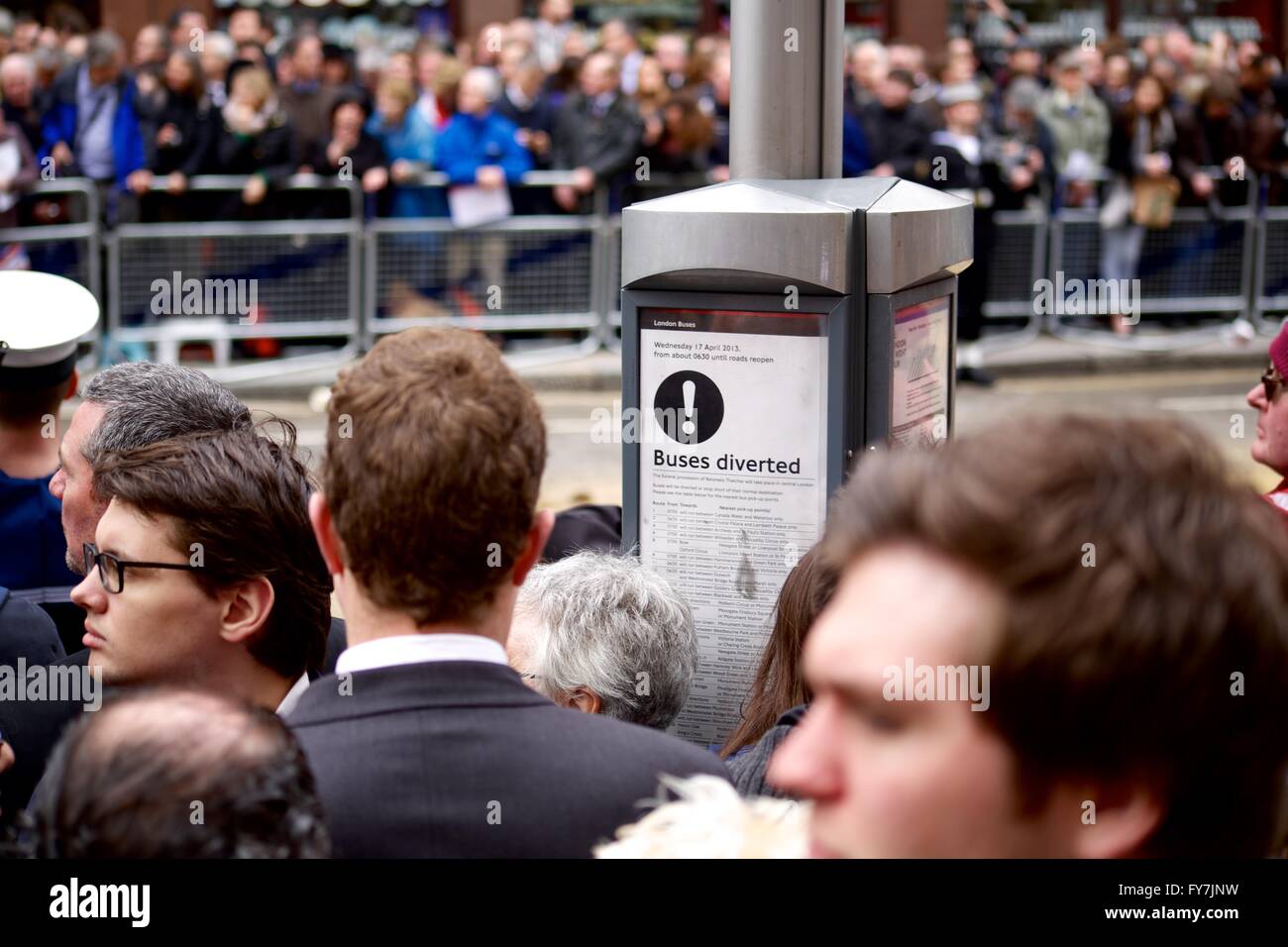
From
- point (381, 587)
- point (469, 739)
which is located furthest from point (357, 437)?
point (469, 739)

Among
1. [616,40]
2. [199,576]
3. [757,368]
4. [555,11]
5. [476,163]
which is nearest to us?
[199,576]

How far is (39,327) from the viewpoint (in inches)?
167

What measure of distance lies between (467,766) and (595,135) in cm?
1044

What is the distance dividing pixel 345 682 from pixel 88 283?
9.53 meters

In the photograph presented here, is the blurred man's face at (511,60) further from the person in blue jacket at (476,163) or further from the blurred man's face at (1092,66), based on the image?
the blurred man's face at (1092,66)

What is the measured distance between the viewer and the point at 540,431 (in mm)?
2236

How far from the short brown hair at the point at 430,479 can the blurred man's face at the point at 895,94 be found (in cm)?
1053

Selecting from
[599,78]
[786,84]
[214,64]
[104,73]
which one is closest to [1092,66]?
[599,78]

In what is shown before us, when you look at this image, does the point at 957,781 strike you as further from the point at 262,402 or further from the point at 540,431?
the point at 262,402

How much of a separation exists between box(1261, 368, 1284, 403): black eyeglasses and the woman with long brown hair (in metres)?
1.37

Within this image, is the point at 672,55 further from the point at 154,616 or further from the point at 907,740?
the point at 907,740

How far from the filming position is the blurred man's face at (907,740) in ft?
4.43

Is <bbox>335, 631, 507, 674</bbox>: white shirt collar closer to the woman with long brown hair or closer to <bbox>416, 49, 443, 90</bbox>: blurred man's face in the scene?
the woman with long brown hair

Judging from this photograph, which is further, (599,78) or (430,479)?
(599,78)
